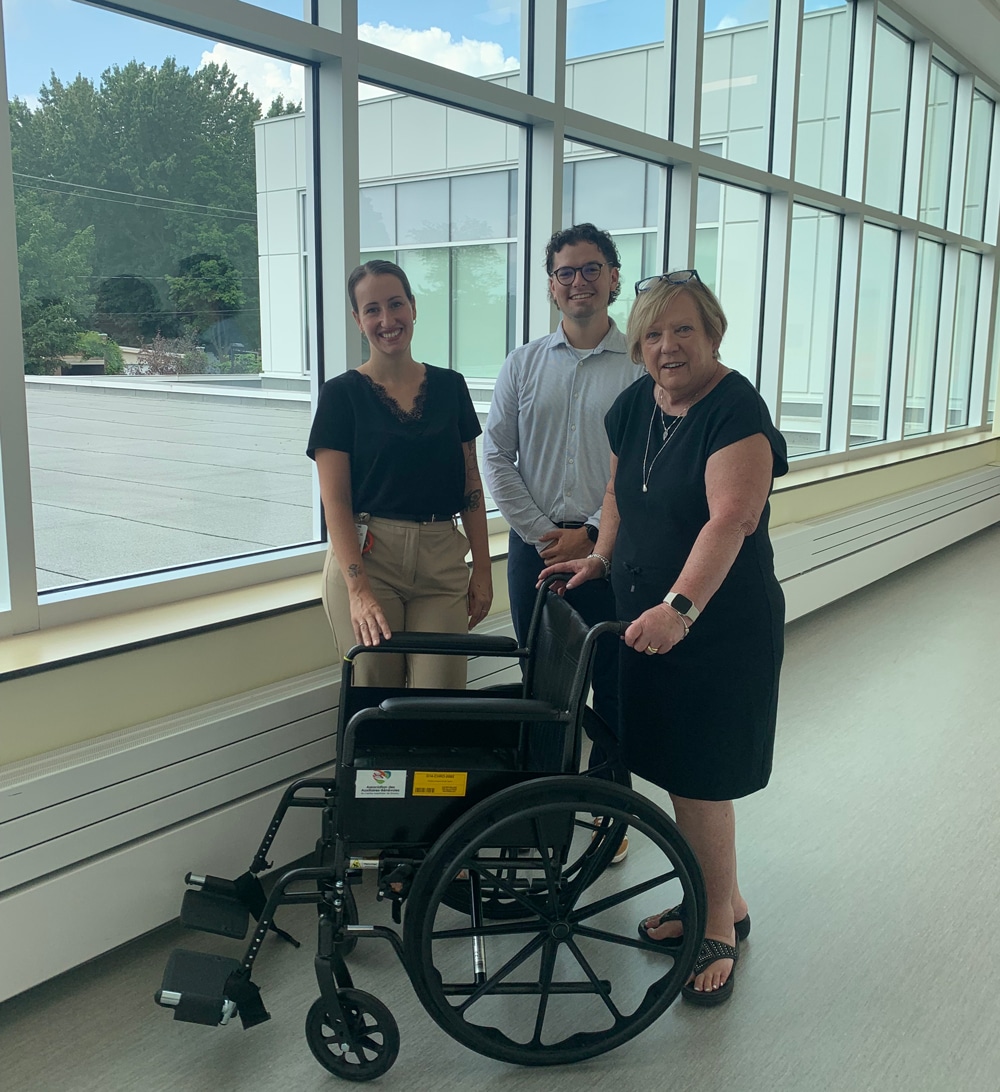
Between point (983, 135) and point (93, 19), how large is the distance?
778cm

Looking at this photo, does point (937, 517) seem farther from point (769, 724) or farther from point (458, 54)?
point (769, 724)

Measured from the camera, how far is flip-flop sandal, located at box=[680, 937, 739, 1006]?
198 cm

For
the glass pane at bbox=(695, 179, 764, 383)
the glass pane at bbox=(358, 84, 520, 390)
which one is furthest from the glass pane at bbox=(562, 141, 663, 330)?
the glass pane at bbox=(695, 179, 764, 383)

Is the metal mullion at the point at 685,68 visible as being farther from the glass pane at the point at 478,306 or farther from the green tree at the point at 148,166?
the green tree at the point at 148,166

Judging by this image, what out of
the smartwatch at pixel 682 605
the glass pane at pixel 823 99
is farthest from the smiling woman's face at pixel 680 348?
the glass pane at pixel 823 99

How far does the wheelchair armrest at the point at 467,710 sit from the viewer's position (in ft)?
5.34

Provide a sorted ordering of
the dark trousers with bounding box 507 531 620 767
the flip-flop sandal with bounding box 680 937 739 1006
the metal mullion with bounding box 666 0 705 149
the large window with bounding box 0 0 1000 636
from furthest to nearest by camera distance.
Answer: the metal mullion with bounding box 666 0 705 149
the dark trousers with bounding box 507 531 620 767
the large window with bounding box 0 0 1000 636
the flip-flop sandal with bounding box 680 937 739 1006

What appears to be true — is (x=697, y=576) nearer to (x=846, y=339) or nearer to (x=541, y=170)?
(x=541, y=170)

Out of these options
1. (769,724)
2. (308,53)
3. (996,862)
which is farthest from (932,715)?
(308,53)

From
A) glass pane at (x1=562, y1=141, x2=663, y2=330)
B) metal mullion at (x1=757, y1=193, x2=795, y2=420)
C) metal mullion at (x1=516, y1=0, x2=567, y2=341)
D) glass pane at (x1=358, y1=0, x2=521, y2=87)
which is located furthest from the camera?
metal mullion at (x1=757, y1=193, x2=795, y2=420)

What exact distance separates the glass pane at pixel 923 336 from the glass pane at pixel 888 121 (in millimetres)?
662

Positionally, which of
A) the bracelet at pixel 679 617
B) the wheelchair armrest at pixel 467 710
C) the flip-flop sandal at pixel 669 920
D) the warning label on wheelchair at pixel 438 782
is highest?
the bracelet at pixel 679 617

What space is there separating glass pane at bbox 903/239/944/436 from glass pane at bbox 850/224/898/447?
28cm

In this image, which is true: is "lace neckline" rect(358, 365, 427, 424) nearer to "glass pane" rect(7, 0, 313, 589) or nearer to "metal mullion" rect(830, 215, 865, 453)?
"glass pane" rect(7, 0, 313, 589)
